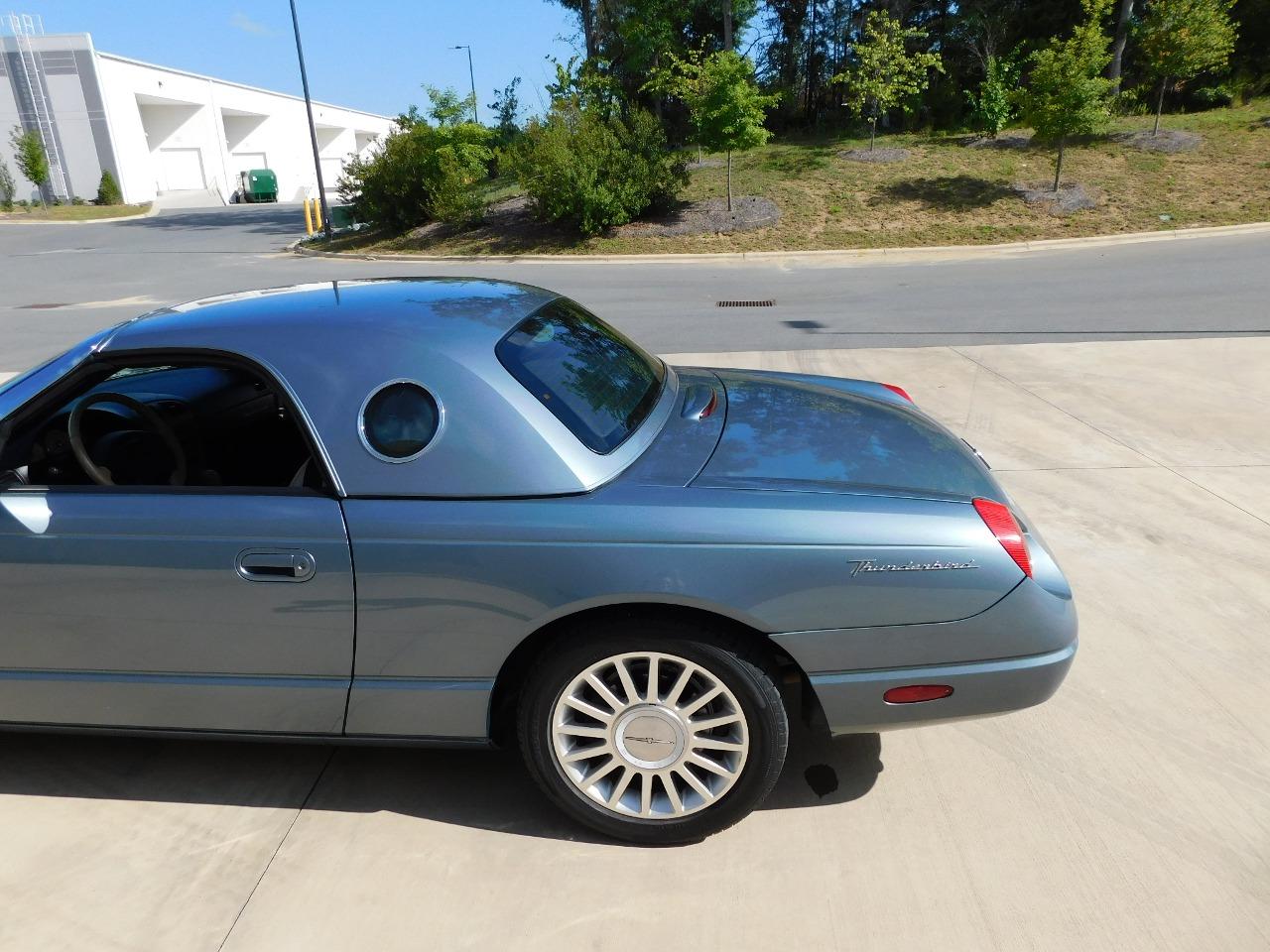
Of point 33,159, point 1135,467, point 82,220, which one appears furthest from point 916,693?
point 33,159

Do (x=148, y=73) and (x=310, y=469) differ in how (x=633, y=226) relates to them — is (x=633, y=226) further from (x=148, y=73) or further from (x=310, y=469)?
(x=148, y=73)

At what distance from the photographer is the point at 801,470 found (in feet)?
9.09

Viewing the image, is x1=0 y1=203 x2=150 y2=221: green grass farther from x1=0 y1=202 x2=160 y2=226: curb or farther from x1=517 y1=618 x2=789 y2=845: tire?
x1=517 y1=618 x2=789 y2=845: tire

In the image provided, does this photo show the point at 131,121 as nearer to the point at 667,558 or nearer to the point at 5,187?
the point at 5,187

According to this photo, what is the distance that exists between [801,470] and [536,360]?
875 mm

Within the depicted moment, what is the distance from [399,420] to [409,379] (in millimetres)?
122

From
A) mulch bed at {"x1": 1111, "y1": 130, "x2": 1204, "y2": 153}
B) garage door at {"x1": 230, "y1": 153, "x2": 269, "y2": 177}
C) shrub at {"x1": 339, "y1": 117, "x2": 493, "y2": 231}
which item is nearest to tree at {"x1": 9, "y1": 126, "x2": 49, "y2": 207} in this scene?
garage door at {"x1": 230, "y1": 153, "x2": 269, "y2": 177}

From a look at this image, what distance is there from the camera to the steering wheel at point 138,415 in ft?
9.32

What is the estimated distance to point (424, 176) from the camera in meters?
23.9

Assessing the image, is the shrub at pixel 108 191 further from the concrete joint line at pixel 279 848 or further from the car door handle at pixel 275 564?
the car door handle at pixel 275 564

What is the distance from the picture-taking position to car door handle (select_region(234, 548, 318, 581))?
2.61 meters

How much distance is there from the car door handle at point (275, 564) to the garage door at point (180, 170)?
6069cm

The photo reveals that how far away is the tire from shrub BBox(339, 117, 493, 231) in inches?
868

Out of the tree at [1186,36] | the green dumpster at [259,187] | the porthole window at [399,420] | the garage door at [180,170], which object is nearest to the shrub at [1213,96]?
the tree at [1186,36]
